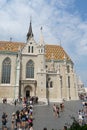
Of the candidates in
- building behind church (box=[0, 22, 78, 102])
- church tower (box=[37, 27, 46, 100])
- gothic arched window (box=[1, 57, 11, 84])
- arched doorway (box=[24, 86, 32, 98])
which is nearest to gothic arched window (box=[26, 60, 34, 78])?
building behind church (box=[0, 22, 78, 102])

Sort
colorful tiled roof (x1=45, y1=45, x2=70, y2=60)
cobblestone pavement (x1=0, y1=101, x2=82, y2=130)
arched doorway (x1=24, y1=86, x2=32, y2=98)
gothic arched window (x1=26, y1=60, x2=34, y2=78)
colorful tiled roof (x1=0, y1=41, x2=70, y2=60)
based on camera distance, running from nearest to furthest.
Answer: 1. cobblestone pavement (x1=0, y1=101, x2=82, y2=130)
2. arched doorway (x1=24, y1=86, x2=32, y2=98)
3. gothic arched window (x1=26, y1=60, x2=34, y2=78)
4. colorful tiled roof (x1=0, y1=41, x2=70, y2=60)
5. colorful tiled roof (x1=45, y1=45, x2=70, y2=60)

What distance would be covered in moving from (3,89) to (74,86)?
1736 centimetres

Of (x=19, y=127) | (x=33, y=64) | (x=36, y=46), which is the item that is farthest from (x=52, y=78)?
(x=19, y=127)

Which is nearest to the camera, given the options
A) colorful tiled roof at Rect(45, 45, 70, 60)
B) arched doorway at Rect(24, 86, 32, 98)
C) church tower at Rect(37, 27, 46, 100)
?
church tower at Rect(37, 27, 46, 100)

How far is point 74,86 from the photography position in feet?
161

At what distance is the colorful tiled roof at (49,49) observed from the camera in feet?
154

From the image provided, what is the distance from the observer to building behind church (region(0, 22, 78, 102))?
4178 cm

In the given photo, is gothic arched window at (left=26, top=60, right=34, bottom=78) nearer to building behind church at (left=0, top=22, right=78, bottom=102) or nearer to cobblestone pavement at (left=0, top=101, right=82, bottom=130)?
building behind church at (left=0, top=22, right=78, bottom=102)

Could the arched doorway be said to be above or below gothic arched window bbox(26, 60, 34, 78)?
below

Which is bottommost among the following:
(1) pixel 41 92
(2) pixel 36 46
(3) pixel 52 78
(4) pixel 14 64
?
(1) pixel 41 92

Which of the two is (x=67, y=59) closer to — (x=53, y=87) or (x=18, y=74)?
(x=53, y=87)

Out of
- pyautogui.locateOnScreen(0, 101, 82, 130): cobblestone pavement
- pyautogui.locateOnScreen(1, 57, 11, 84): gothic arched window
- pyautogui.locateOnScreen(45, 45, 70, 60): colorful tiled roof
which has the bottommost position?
pyautogui.locateOnScreen(0, 101, 82, 130): cobblestone pavement

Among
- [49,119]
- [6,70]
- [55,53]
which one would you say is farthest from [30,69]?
[49,119]

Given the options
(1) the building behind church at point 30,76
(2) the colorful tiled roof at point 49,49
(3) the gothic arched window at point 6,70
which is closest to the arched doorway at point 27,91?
(1) the building behind church at point 30,76
